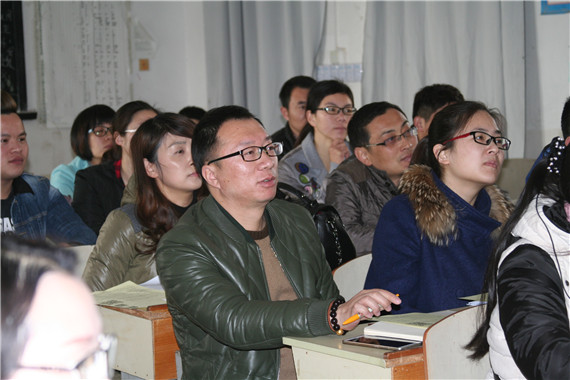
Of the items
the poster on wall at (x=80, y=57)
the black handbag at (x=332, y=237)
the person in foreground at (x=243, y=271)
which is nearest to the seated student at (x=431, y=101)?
the black handbag at (x=332, y=237)

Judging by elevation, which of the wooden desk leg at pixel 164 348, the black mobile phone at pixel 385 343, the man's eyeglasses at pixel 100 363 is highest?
the man's eyeglasses at pixel 100 363

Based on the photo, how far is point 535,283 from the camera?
53.4 inches

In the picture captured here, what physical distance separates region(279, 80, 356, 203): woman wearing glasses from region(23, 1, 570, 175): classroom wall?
1.23m

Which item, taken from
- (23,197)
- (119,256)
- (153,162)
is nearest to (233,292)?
(119,256)

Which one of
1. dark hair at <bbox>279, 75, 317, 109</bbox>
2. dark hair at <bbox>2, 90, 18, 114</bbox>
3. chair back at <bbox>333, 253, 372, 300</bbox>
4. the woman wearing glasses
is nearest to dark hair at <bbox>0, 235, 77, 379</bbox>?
chair back at <bbox>333, 253, 372, 300</bbox>

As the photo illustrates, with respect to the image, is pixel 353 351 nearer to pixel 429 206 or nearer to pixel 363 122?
pixel 429 206

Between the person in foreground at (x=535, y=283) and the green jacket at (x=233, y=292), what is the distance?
0.45m

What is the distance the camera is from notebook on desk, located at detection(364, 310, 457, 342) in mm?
1699

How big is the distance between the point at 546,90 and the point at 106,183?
9.32ft

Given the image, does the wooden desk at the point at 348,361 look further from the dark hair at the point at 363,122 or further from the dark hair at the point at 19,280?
the dark hair at the point at 363,122

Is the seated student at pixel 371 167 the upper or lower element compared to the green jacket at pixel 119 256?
upper

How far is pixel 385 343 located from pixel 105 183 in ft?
8.54

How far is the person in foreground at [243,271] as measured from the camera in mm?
1746

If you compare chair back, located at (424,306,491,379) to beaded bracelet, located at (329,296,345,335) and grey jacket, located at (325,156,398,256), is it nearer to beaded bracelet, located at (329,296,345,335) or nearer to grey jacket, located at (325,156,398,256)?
beaded bracelet, located at (329,296,345,335)
